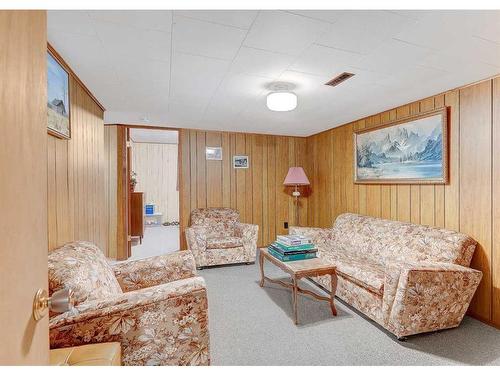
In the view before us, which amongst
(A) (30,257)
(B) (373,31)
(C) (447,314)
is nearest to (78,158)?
(A) (30,257)

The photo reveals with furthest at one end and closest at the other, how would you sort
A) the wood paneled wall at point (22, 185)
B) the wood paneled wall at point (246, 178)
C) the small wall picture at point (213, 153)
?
the small wall picture at point (213, 153)
the wood paneled wall at point (246, 178)
the wood paneled wall at point (22, 185)

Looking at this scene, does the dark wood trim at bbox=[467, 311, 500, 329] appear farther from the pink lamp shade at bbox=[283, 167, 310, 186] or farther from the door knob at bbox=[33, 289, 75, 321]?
the door knob at bbox=[33, 289, 75, 321]

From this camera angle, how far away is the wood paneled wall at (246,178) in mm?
4480

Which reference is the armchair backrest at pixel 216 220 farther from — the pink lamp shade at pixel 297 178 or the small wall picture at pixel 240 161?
the pink lamp shade at pixel 297 178

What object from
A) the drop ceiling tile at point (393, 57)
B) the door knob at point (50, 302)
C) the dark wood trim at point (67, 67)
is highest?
the drop ceiling tile at point (393, 57)

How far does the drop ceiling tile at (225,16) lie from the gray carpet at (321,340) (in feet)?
6.96

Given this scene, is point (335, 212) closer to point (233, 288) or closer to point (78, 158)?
point (233, 288)

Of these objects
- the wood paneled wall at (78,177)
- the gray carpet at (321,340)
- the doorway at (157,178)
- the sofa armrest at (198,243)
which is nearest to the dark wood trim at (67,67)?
the wood paneled wall at (78,177)

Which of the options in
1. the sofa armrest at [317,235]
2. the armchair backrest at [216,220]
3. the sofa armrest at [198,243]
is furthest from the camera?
the armchair backrest at [216,220]

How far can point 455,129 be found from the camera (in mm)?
2547

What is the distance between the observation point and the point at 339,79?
7.61 feet

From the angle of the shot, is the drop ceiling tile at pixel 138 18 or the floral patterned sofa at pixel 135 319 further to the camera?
the drop ceiling tile at pixel 138 18

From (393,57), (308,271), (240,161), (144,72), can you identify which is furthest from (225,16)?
(240,161)

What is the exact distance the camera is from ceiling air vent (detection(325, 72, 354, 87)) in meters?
2.21
